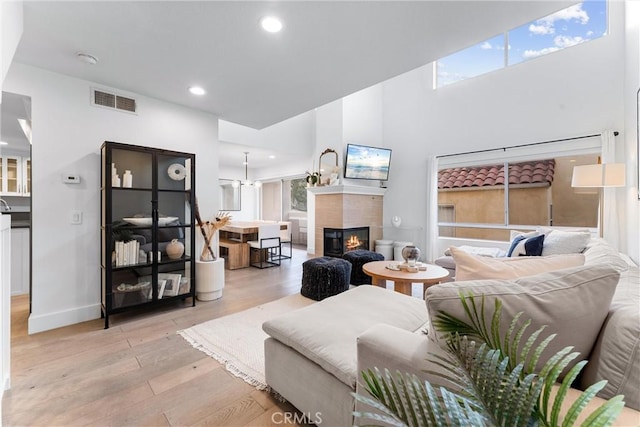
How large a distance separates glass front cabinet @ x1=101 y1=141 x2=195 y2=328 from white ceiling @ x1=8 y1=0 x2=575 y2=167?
78 centimetres

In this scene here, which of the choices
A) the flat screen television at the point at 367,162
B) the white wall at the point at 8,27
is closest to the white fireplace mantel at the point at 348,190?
the flat screen television at the point at 367,162

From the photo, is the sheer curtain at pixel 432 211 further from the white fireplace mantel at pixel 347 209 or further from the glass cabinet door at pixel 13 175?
the glass cabinet door at pixel 13 175

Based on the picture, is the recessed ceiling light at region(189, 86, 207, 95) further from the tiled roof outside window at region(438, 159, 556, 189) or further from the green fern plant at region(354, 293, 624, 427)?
the tiled roof outside window at region(438, 159, 556, 189)

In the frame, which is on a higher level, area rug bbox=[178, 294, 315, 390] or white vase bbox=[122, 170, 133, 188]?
white vase bbox=[122, 170, 133, 188]

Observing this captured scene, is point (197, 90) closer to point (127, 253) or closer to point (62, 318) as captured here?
point (127, 253)

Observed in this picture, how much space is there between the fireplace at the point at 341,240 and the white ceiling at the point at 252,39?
301cm

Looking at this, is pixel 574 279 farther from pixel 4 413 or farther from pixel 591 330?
pixel 4 413

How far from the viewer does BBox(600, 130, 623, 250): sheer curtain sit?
331 cm

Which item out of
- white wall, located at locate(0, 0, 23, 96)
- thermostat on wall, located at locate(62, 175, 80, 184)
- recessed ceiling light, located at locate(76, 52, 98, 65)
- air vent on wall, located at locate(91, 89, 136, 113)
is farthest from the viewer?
air vent on wall, located at locate(91, 89, 136, 113)

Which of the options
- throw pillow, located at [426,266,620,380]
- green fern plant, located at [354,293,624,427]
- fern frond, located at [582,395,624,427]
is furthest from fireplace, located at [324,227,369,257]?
fern frond, located at [582,395,624,427]

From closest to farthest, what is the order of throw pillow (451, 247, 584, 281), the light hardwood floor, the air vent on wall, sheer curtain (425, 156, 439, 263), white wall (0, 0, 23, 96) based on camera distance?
throw pillow (451, 247, 584, 281) → white wall (0, 0, 23, 96) → the light hardwood floor → the air vent on wall → sheer curtain (425, 156, 439, 263)

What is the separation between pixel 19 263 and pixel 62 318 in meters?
1.60

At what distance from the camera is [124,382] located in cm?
175

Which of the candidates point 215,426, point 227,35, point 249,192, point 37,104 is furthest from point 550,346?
point 249,192
